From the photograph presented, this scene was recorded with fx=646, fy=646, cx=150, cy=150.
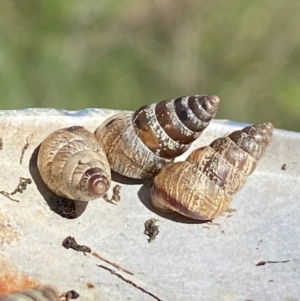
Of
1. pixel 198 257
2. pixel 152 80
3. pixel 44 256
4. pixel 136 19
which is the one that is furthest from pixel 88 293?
pixel 136 19

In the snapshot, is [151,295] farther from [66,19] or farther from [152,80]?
[66,19]

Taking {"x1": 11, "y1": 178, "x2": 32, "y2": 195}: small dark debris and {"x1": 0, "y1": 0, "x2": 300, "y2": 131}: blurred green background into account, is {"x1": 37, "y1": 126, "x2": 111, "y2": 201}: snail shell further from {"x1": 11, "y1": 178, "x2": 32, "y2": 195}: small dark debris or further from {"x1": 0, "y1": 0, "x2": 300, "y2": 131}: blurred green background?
{"x1": 0, "y1": 0, "x2": 300, "y2": 131}: blurred green background

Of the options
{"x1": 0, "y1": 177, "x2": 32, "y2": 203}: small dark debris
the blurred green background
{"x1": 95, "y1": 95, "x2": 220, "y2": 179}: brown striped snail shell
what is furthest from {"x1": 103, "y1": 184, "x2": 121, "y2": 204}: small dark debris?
the blurred green background

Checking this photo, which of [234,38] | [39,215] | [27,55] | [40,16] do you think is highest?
[234,38]

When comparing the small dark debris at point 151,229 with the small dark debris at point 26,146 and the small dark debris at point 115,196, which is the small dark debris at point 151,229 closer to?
the small dark debris at point 115,196

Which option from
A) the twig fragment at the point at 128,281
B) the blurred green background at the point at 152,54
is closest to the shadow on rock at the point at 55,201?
the twig fragment at the point at 128,281

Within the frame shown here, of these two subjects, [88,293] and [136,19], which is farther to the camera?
[136,19]
